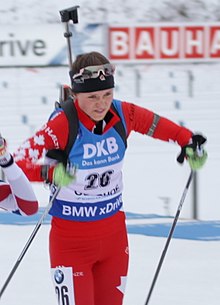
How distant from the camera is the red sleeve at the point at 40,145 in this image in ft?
7.97

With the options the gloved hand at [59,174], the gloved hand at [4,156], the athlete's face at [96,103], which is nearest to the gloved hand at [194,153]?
the athlete's face at [96,103]

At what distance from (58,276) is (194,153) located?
0.66 metres

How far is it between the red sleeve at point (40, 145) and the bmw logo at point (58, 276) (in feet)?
1.21

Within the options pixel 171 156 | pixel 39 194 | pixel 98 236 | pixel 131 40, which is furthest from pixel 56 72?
pixel 98 236

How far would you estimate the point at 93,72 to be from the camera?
8.29ft

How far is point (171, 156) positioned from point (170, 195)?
89 cm

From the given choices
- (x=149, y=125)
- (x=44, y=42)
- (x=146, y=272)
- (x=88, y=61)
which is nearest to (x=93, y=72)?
(x=88, y=61)

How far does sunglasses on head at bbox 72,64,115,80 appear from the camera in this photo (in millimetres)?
2518

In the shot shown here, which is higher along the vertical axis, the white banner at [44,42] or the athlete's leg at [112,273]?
the athlete's leg at [112,273]

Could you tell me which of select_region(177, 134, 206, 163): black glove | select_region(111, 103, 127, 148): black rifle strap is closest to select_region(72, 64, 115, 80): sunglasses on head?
select_region(111, 103, 127, 148): black rifle strap

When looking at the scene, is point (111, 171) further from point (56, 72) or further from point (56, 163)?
point (56, 72)

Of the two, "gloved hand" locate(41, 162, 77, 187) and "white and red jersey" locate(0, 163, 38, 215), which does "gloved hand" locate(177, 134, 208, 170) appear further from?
"white and red jersey" locate(0, 163, 38, 215)

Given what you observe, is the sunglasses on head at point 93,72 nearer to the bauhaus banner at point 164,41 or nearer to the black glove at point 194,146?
the black glove at point 194,146

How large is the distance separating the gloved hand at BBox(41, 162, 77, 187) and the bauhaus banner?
16.2ft
